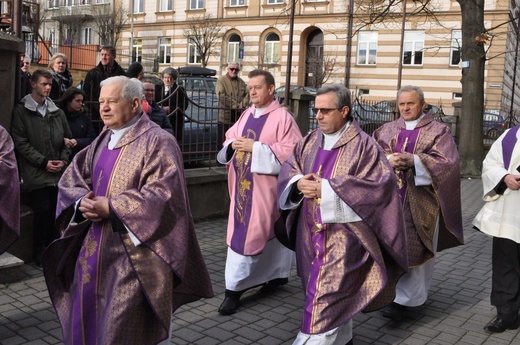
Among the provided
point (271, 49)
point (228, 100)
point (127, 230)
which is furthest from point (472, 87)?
point (271, 49)

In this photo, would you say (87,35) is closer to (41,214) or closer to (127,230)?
(41,214)

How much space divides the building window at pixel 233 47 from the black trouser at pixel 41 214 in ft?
113

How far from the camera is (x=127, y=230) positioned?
130 inches

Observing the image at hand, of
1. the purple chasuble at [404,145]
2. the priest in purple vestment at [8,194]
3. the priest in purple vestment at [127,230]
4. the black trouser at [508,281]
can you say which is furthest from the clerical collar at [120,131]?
the black trouser at [508,281]

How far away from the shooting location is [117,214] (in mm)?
3256

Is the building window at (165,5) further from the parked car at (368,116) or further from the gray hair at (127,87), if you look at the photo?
the gray hair at (127,87)

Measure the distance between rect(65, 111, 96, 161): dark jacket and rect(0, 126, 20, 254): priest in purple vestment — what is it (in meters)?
2.41

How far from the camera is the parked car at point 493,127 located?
23.3 meters

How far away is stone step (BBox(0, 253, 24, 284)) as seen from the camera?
556 cm

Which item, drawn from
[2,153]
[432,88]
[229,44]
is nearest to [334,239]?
[2,153]

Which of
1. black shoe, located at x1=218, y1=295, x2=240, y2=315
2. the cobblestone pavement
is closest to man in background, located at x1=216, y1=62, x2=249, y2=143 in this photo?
the cobblestone pavement

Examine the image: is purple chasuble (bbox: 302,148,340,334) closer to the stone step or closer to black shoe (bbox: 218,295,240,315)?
black shoe (bbox: 218,295,240,315)

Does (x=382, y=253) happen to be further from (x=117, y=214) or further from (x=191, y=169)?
(x=191, y=169)

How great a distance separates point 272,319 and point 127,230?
2126 mm
